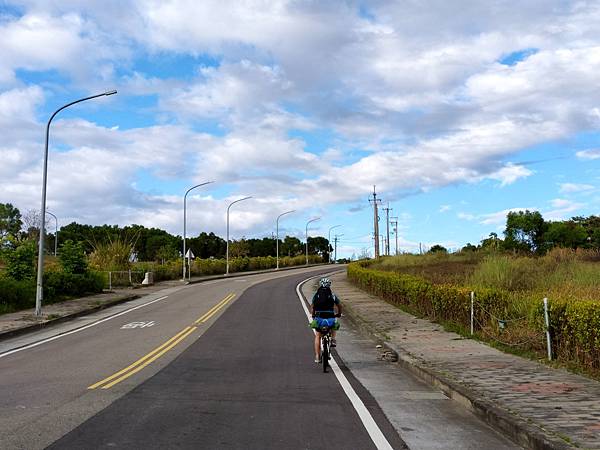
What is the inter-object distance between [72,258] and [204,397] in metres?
26.6

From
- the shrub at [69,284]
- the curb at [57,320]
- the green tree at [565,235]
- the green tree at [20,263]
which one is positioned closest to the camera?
the curb at [57,320]

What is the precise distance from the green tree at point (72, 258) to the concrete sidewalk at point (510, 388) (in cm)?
2242

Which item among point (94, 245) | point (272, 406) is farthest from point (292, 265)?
point (272, 406)

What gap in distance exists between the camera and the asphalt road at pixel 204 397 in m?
6.44

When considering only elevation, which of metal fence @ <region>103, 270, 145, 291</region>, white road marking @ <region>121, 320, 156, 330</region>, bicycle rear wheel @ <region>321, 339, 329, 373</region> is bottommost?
white road marking @ <region>121, 320, 156, 330</region>

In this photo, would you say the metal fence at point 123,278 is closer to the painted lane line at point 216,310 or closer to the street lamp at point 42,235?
the painted lane line at point 216,310

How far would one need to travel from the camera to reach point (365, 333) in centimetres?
1766

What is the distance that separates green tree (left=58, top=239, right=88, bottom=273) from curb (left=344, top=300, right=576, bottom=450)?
83.0ft

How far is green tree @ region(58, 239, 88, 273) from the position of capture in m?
32.7

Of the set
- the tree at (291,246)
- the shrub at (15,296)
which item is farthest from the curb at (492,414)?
the tree at (291,246)

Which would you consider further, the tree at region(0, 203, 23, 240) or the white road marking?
the tree at region(0, 203, 23, 240)

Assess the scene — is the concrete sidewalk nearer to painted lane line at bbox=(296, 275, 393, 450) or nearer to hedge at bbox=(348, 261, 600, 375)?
hedge at bbox=(348, 261, 600, 375)

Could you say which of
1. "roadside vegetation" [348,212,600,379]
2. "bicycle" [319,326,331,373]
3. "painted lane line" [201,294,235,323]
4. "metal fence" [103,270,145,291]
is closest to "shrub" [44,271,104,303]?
"metal fence" [103,270,145,291]

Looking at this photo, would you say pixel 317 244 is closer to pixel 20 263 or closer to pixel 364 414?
pixel 20 263
